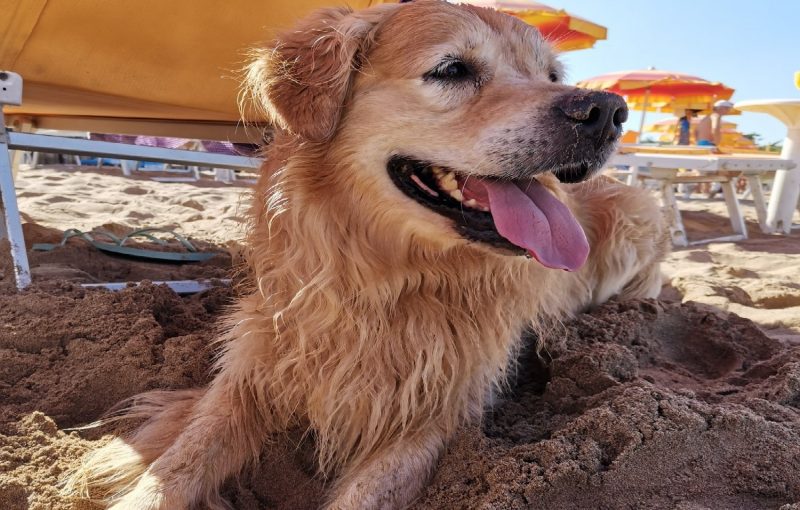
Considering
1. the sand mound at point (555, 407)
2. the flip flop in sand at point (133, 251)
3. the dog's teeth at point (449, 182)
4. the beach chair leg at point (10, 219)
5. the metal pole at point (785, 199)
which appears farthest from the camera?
the metal pole at point (785, 199)

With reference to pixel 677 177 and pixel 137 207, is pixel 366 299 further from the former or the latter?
pixel 677 177

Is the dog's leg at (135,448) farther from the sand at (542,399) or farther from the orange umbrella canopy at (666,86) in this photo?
the orange umbrella canopy at (666,86)

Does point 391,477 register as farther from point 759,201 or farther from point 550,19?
point 550,19

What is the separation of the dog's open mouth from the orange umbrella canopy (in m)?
13.4

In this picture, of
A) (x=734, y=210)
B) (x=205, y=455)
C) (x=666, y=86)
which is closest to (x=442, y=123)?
(x=205, y=455)

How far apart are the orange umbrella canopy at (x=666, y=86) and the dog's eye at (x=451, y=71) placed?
43.4ft

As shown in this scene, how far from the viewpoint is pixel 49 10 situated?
2.88 m

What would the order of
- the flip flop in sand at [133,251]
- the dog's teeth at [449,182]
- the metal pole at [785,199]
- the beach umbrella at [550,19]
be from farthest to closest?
the beach umbrella at [550,19], the metal pole at [785,199], the flip flop in sand at [133,251], the dog's teeth at [449,182]

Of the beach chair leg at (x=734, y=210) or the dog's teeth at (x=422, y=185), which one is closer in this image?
the dog's teeth at (x=422, y=185)

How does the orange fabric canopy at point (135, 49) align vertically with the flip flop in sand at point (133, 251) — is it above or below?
above

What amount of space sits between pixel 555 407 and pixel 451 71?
3.58 feet

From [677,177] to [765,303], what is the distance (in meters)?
3.27

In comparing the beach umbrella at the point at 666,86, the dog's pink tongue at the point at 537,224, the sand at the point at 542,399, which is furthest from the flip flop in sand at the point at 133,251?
the beach umbrella at the point at 666,86

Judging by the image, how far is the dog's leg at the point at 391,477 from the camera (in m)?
1.54
